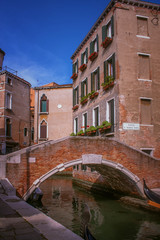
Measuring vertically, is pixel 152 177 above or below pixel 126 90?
below

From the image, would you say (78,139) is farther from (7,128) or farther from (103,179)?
(7,128)

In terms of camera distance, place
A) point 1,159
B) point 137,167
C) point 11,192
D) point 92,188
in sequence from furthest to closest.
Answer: point 92,188 → point 137,167 → point 1,159 → point 11,192

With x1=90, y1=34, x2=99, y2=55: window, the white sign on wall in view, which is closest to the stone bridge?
the white sign on wall

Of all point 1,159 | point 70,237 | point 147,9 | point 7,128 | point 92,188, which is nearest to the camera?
point 70,237

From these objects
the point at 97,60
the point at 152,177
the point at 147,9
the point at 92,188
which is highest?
the point at 147,9

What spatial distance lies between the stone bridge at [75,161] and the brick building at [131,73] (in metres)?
1.71

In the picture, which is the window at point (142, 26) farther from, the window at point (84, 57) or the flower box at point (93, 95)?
the window at point (84, 57)

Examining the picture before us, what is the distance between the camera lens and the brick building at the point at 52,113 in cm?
2280

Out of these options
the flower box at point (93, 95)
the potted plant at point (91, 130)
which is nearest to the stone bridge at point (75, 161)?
the potted plant at point (91, 130)

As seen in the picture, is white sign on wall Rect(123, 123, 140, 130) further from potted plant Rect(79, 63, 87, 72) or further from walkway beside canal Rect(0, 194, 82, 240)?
walkway beside canal Rect(0, 194, 82, 240)

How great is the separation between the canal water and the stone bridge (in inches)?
50.3

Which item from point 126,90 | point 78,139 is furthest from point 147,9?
point 78,139

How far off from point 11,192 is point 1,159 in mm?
1767

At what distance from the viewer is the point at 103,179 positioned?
530 inches
